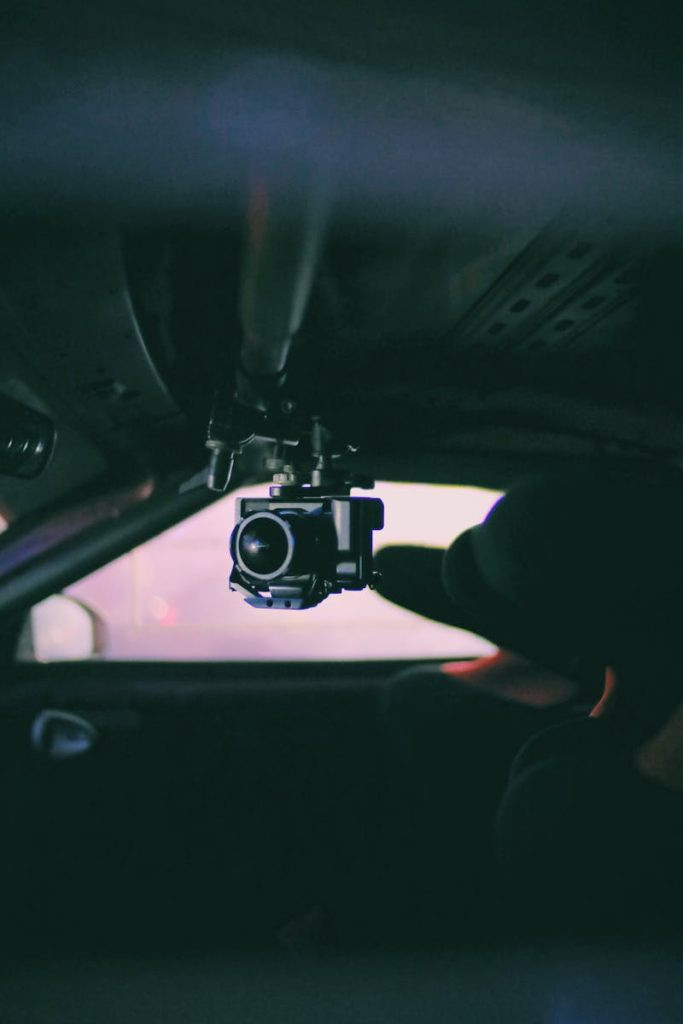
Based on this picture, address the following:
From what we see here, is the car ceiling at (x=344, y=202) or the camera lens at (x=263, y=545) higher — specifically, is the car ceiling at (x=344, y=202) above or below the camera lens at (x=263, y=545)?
above

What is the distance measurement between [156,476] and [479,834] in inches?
57.4

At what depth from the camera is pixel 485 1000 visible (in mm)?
1838

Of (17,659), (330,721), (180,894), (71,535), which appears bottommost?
(180,894)

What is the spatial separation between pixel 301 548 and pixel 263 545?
0.22 feet

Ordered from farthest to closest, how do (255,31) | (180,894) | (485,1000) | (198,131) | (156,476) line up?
(180,894), (156,476), (485,1000), (198,131), (255,31)

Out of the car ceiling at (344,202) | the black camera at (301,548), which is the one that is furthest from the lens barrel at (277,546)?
the car ceiling at (344,202)

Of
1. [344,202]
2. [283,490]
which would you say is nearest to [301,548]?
[283,490]

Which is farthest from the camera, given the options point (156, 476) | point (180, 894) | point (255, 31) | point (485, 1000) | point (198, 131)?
point (180, 894)

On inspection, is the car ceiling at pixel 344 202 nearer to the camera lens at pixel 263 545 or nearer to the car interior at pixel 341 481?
the car interior at pixel 341 481

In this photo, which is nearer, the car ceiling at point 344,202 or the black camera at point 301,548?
the car ceiling at point 344,202

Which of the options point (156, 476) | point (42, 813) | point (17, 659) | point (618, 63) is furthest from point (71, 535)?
point (618, 63)

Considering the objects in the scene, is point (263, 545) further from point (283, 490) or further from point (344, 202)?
point (344, 202)

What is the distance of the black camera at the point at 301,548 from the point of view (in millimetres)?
1204

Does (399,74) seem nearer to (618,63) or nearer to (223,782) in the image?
(618,63)
